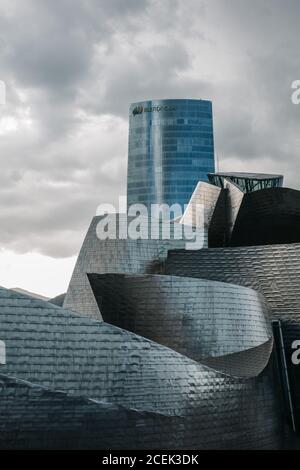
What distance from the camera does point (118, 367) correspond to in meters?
21.6

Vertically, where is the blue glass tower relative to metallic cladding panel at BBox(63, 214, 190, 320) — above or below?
above

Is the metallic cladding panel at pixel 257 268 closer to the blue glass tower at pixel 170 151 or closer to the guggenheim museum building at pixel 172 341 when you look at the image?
the guggenheim museum building at pixel 172 341

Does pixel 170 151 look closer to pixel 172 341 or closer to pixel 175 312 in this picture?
pixel 175 312

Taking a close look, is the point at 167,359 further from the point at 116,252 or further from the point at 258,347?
the point at 116,252

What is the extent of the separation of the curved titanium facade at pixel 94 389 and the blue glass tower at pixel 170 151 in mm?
77337

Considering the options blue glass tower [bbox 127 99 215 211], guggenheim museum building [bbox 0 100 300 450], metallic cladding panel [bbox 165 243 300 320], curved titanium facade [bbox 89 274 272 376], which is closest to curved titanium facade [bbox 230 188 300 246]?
guggenheim museum building [bbox 0 100 300 450]

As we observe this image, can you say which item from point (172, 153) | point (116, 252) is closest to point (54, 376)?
point (116, 252)

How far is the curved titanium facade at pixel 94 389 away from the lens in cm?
1969

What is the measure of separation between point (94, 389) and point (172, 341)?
6914 millimetres

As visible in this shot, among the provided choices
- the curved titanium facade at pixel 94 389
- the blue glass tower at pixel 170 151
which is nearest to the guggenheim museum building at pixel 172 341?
the curved titanium facade at pixel 94 389

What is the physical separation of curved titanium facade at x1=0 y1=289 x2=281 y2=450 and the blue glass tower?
7734 cm

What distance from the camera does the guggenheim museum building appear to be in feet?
65.9

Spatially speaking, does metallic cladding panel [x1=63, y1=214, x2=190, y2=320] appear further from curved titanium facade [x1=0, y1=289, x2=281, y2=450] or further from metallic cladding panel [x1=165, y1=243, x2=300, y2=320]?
curved titanium facade [x1=0, y1=289, x2=281, y2=450]

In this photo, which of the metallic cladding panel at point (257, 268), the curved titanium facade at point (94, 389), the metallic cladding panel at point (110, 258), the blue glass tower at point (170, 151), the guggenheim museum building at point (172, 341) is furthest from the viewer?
the blue glass tower at point (170, 151)
